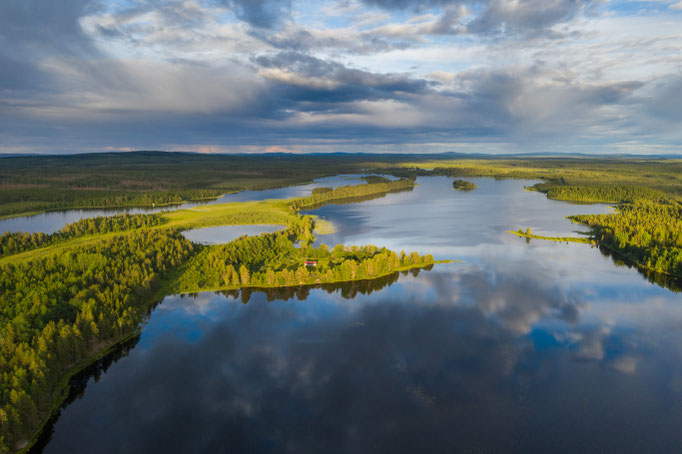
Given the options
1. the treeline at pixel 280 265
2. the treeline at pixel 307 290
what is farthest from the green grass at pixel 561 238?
the treeline at pixel 307 290

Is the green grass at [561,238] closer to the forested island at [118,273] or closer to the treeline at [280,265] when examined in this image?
the forested island at [118,273]

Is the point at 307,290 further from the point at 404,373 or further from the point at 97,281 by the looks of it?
the point at 97,281

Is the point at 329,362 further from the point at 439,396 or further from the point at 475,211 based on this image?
the point at 475,211

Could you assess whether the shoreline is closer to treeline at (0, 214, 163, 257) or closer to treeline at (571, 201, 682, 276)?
treeline at (571, 201, 682, 276)

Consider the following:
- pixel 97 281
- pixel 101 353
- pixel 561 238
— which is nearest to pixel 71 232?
pixel 97 281

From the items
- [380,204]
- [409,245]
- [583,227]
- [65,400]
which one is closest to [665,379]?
[409,245]
